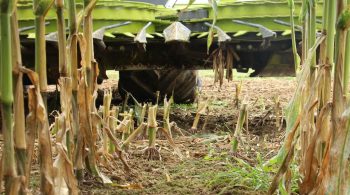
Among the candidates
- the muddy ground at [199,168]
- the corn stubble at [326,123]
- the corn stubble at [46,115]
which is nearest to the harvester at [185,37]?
the muddy ground at [199,168]

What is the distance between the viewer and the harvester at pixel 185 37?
9.11ft

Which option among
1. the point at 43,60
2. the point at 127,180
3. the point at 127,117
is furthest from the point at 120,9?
the point at 43,60

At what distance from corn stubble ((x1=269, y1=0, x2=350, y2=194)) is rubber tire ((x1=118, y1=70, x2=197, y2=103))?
279 centimetres

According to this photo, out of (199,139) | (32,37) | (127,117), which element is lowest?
(199,139)

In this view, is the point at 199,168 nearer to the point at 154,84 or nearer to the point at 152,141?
the point at 152,141

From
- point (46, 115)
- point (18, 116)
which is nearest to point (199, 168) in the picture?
point (46, 115)

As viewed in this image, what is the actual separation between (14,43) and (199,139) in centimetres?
144

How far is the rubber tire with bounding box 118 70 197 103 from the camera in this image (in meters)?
4.10

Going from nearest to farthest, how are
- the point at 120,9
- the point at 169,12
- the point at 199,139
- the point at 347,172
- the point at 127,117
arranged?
1. the point at 347,172
2. the point at 127,117
3. the point at 199,139
4. the point at 120,9
5. the point at 169,12

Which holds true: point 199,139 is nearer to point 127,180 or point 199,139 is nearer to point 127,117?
point 127,117

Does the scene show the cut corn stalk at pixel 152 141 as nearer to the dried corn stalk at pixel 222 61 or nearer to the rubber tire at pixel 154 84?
the dried corn stalk at pixel 222 61

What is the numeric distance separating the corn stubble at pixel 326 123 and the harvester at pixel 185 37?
1.42m

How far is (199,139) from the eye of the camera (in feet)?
7.76

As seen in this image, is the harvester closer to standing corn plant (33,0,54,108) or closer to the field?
the field
